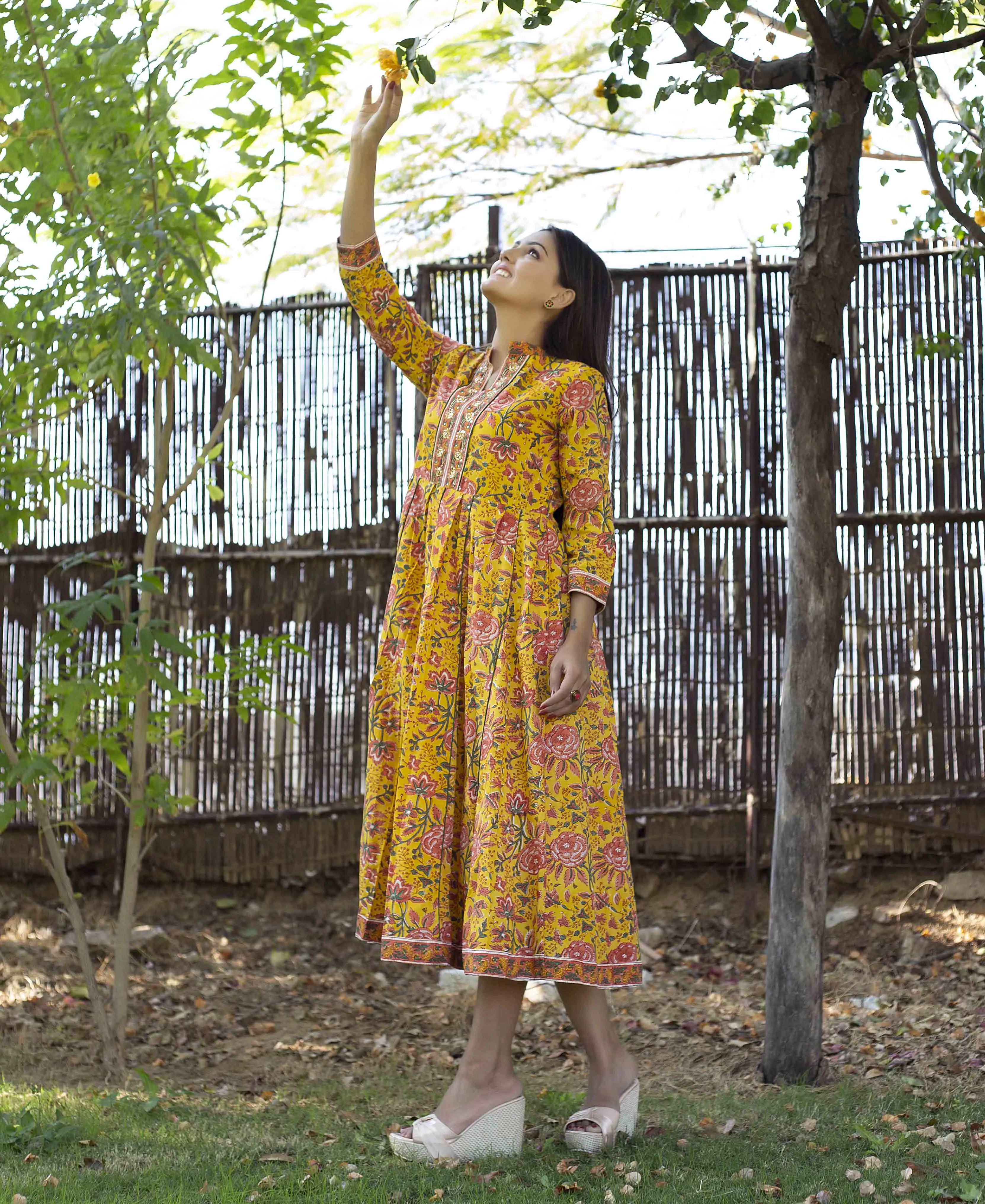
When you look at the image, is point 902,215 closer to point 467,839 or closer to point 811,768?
point 811,768

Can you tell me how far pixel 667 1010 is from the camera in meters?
4.07

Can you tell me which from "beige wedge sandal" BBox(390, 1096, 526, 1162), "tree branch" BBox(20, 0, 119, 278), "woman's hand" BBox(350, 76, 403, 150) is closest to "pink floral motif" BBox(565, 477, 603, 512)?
"woman's hand" BBox(350, 76, 403, 150)

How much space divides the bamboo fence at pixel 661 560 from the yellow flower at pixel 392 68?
2076 millimetres

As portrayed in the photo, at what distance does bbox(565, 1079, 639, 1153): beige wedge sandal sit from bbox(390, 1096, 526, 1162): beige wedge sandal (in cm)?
11

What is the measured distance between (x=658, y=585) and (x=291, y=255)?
5.41m

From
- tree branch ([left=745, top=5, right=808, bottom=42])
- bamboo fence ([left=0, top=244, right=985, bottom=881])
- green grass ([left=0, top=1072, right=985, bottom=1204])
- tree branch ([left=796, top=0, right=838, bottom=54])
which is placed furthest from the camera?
tree branch ([left=745, top=5, right=808, bottom=42])

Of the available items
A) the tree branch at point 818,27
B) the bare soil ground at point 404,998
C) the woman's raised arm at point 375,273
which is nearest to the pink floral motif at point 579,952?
the bare soil ground at point 404,998

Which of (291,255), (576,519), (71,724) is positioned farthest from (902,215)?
(291,255)

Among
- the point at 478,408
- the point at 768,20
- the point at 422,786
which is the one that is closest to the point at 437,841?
the point at 422,786

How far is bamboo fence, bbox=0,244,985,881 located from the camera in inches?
183

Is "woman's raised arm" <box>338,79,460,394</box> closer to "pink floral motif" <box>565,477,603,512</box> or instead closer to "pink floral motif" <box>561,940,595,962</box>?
"pink floral motif" <box>565,477,603,512</box>

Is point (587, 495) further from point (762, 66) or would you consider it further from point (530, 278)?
point (762, 66)

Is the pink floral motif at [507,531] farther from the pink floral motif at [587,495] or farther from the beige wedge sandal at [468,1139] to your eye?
the beige wedge sandal at [468,1139]

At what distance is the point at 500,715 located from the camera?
8.23ft
